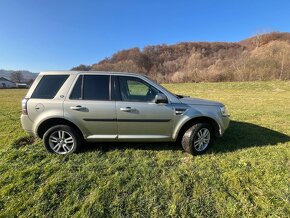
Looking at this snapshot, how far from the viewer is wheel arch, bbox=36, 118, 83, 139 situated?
3.94 meters

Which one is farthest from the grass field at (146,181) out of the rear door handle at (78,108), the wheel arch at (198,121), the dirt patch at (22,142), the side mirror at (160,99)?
the side mirror at (160,99)

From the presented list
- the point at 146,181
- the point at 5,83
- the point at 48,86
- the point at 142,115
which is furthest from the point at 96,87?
the point at 5,83

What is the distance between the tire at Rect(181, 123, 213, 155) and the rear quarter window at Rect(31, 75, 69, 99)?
112 inches

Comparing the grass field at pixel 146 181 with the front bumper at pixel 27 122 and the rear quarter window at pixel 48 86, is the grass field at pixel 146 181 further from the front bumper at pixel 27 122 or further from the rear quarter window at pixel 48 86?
the rear quarter window at pixel 48 86

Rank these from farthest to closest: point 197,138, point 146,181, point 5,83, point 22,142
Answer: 1. point 5,83
2. point 22,142
3. point 197,138
4. point 146,181

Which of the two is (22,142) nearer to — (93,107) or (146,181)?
(93,107)

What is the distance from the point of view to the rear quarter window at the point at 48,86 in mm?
3885

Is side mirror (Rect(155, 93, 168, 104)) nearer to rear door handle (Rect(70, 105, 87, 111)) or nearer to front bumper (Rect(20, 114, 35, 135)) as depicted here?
rear door handle (Rect(70, 105, 87, 111))

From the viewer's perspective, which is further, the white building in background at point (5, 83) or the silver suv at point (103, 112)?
A: the white building in background at point (5, 83)

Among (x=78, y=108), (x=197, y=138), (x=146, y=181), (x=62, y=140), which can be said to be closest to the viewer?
(x=146, y=181)

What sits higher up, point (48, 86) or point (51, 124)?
point (48, 86)

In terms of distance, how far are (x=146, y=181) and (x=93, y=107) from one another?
5.74ft

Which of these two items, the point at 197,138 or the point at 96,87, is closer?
the point at 96,87

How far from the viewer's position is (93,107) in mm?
3836
